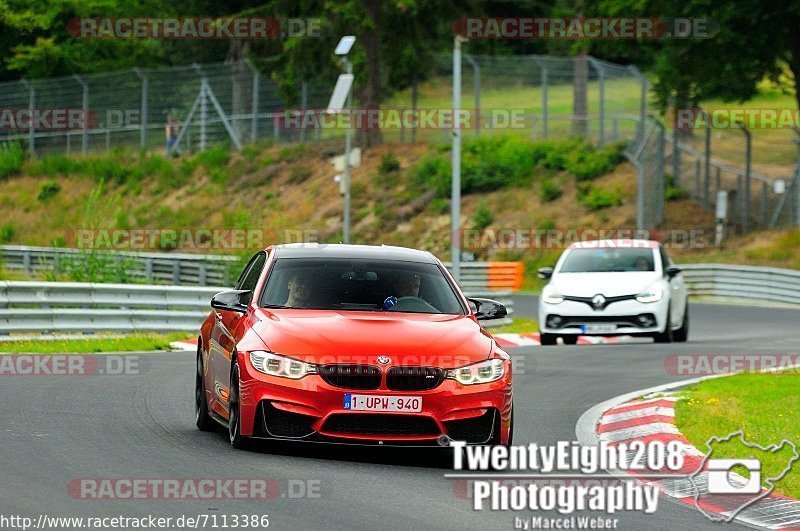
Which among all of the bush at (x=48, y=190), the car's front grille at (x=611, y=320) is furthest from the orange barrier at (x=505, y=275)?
the bush at (x=48, y=190)

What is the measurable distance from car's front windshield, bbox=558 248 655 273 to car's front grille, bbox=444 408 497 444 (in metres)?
14.2

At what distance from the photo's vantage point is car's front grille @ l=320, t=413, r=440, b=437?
1067 cm

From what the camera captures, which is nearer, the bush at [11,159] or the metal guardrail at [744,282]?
the metal guardrail at [744,282]

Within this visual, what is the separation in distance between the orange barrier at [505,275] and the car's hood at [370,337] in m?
34.1

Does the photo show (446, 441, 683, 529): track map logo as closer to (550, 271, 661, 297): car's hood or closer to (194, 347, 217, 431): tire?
(194, 347, 217, 431): tire

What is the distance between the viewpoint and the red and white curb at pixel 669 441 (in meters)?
9.37

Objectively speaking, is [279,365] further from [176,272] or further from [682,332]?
[176,272]

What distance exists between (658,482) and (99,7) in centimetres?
5955

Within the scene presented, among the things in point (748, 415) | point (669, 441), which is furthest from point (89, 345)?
point (669, 441)

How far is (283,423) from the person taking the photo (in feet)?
35.3

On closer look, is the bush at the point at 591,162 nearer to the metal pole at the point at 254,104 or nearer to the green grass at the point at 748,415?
the metal pole at the point at 254,104

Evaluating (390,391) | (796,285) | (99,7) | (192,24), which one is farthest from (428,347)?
(99,7)

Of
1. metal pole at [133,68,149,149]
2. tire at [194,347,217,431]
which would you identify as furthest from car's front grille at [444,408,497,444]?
metal pole at [133,68,149,149]

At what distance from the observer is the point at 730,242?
1864 inches
